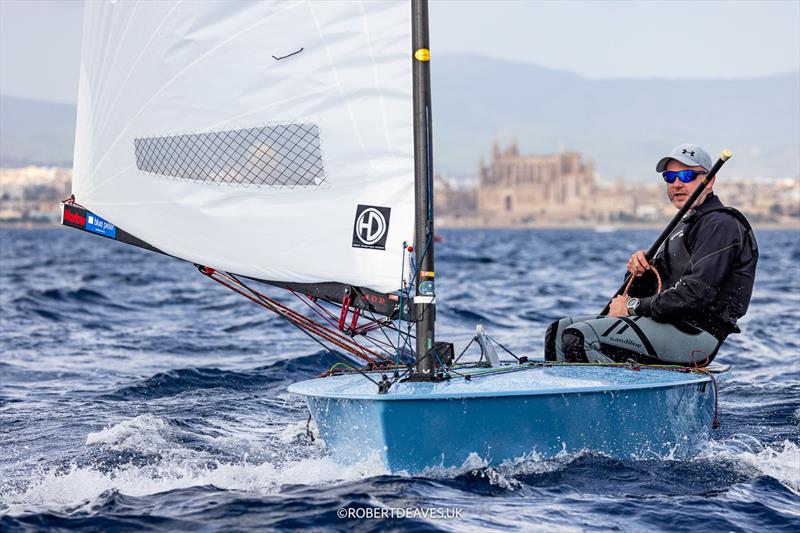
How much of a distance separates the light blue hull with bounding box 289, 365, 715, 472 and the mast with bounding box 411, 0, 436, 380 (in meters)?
0.26

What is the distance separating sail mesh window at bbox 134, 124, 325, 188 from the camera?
612cm

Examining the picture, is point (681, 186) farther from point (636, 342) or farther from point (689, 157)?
point (636, 342)

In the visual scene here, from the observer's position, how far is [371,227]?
5.97 metres

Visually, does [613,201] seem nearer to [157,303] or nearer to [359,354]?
[157,303]

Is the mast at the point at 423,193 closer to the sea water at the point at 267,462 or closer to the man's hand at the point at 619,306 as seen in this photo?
the sea water at the point at 267,462

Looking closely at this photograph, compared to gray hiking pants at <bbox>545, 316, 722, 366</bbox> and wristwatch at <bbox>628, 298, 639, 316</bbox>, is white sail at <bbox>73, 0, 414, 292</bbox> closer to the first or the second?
gray hiking pants at <bbox>545, 316, 722, 366</bbox>

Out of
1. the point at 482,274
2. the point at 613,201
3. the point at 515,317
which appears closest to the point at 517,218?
the point at 613,201

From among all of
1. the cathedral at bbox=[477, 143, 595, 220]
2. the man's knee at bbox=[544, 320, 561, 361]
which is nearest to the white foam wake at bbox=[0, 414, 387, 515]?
the man's knee at bbox=[544, 320, 561, 361]

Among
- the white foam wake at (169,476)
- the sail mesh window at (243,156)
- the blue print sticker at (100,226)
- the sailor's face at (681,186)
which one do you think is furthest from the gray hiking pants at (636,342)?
the blue print sticker at (100,226)

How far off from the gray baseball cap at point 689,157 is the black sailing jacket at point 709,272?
233mm

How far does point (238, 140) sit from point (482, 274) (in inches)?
882

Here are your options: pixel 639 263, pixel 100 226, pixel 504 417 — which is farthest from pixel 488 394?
pixel 100 226

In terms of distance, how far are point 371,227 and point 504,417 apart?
1287mm

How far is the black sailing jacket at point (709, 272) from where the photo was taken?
233 inches
